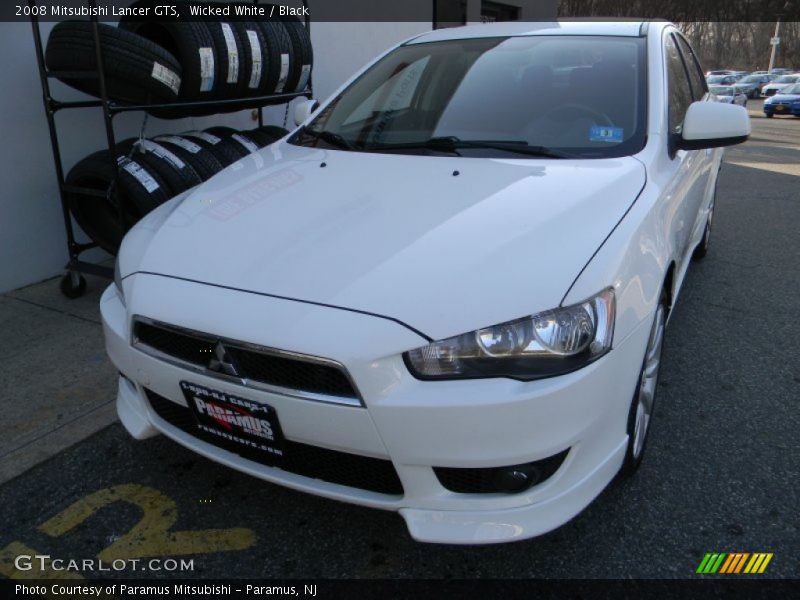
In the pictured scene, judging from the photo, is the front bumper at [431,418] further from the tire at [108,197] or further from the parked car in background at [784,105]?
the parked car in background at [784,105]

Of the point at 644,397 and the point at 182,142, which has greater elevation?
the point at 182,142

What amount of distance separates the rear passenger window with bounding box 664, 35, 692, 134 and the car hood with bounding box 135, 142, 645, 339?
0.66 metres

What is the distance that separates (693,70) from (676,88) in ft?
3.96

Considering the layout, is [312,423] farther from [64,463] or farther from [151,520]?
[64,463]

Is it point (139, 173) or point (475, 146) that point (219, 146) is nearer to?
point (139, 173)

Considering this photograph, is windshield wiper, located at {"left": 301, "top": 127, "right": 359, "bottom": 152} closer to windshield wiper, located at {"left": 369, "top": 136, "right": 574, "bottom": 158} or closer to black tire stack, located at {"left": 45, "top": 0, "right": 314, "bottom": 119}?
windshield wiper, located at {"left": 369, "top": 136, "right": 574, "bottom": 158}

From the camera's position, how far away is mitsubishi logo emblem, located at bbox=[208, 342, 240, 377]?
6.03ft

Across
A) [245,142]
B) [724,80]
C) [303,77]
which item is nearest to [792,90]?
[724,80]

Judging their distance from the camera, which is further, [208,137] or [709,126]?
[208,137]

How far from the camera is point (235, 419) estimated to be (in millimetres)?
1906

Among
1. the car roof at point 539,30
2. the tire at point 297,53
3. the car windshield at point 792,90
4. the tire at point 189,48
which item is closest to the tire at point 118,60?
the tire at point 189,48

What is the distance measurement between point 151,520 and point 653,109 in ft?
7.92

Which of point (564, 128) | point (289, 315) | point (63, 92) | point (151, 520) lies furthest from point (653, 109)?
point (63, 92)
